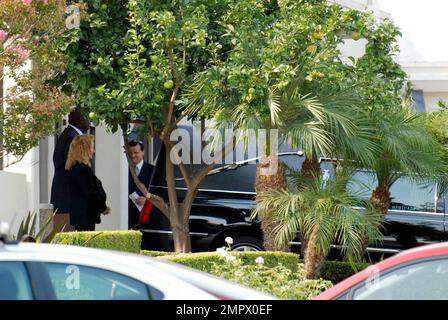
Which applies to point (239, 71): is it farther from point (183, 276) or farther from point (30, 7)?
point (183, 276)

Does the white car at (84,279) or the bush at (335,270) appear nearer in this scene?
the white car at (84,279)

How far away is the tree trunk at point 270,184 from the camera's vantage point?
11531 mm

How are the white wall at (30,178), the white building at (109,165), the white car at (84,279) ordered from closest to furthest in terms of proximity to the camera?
the white car at (84,279) → the white building at (109,165) → the white wall at (30,178)

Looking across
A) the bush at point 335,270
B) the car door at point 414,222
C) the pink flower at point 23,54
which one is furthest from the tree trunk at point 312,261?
the pink flower at point 23,54

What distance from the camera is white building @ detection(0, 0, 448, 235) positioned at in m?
13.2

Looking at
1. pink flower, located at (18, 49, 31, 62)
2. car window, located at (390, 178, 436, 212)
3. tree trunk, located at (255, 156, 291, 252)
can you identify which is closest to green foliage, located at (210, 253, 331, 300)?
tree trunk, located at (255, 156, 291, 252)

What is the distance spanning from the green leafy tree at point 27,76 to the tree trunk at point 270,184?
2.36m

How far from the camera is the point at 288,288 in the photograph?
910 cm

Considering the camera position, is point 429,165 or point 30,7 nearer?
point 30,7

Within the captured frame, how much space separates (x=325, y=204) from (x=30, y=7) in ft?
12.2

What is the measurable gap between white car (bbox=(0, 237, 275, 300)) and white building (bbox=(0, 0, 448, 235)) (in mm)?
5003

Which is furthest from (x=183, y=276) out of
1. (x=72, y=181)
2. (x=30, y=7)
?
(x=72, y=181)

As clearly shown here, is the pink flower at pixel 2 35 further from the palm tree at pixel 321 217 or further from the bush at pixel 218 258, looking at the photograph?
the palm tree at pixel 321 217

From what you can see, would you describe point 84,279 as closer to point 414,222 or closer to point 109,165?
point 414,222
